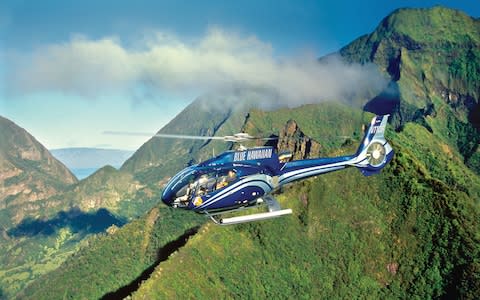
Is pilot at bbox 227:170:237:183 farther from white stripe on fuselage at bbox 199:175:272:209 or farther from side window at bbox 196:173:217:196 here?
side window at bbox 196:173:217:196

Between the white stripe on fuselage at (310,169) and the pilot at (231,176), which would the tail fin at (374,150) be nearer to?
the white stripe on fuselage at (310,169)

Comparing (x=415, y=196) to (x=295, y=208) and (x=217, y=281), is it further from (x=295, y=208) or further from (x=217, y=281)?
(x=217, y=281)

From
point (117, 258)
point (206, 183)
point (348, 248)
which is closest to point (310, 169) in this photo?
point (206, 183)

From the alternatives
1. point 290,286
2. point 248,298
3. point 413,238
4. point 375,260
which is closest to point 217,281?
point 248,298

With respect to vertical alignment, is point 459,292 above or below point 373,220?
below

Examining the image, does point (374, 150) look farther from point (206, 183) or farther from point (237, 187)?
point (206, 183)

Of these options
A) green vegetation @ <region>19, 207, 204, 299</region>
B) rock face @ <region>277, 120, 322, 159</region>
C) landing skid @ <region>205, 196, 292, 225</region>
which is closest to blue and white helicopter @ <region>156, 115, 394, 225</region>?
landing skid @ <region>205, 196, 292, 225</region>
